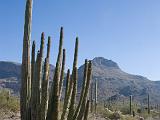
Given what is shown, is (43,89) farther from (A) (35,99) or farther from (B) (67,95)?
(B) (67,95)

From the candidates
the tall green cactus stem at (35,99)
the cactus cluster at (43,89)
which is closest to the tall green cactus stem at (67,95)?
the cactus cluster at (43,89)

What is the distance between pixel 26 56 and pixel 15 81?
172 meters

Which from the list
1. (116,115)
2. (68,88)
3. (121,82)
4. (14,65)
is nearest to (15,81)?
(14,65)

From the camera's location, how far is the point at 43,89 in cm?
654

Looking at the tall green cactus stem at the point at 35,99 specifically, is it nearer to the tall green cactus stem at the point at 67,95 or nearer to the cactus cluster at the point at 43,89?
the cactus cluster at the point at 43,89

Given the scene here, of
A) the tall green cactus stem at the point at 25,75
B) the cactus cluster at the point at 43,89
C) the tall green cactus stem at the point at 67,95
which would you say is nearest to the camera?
the cactus cluster at the point at 43,89

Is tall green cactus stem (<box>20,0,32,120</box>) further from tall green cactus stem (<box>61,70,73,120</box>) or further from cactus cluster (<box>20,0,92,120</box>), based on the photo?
tall green cactus stem (<box>61,70,73,120</box>)

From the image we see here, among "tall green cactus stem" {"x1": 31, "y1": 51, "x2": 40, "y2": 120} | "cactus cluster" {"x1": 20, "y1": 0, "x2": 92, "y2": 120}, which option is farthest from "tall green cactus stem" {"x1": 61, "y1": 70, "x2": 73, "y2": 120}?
"tall green cactus stem" {"x1": 31, "y1": 51, "x2": 40, "y2": 120}

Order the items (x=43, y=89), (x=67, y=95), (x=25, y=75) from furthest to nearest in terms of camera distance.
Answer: (x=67, y=95) < (x=25, y=75) < (x=43, y=89)

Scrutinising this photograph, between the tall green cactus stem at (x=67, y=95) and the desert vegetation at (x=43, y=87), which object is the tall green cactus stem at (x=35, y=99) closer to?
the desert vegetation at (x=43, y=87)

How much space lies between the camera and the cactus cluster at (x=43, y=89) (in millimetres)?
6480

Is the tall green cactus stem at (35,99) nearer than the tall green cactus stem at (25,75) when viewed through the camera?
Yes

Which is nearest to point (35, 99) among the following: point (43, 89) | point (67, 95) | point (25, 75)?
point (43, 89)

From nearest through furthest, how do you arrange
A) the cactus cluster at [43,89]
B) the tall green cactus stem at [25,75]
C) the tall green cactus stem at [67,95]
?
the cactus cluster at [43,89] → the tall green cactus stem at [25,75] → the tall green cactus stem at [67,95]
